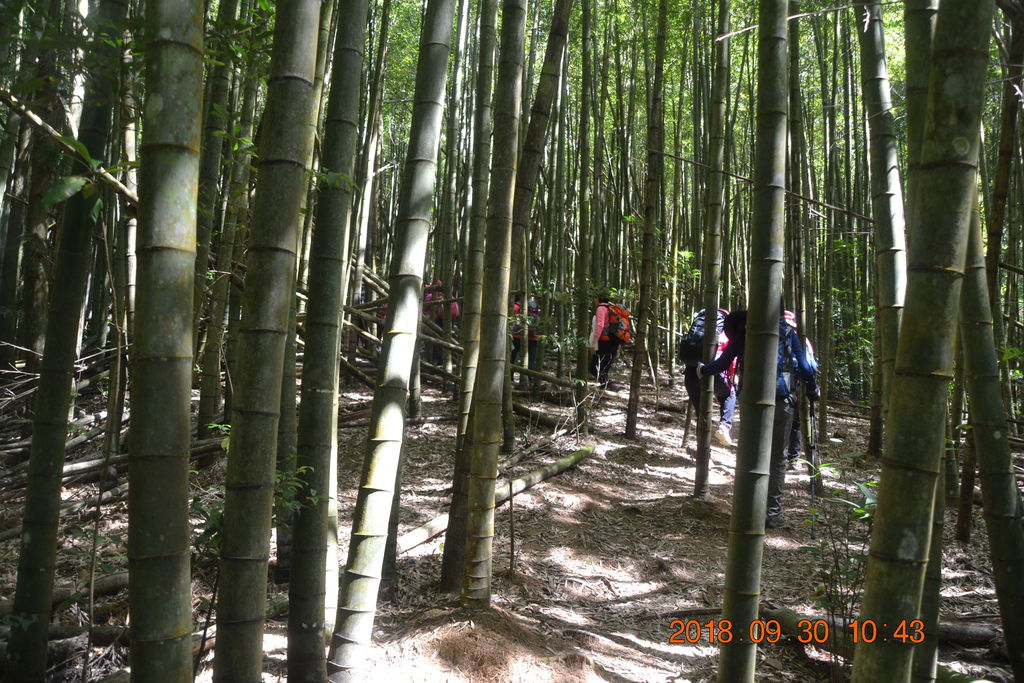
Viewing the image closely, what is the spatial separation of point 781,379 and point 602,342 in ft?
12.3

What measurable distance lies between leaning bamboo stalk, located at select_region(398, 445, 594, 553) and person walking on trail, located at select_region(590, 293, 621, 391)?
5.68 ft

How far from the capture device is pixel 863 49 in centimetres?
218

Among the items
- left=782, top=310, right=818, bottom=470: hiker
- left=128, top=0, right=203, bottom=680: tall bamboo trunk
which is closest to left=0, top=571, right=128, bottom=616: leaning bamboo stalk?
left=128, top=0, right=203, bottom=680: tall bamboo trunk

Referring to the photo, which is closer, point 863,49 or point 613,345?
point 863,49

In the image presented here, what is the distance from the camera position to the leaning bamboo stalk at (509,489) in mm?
3750

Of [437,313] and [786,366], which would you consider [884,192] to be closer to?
[786,366]

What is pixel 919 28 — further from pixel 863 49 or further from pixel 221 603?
pixel 221 603

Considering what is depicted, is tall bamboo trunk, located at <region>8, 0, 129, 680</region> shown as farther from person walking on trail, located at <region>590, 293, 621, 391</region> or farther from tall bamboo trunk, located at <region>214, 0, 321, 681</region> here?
person walking on trail, located at <region>590, 293, 621, 391</region>

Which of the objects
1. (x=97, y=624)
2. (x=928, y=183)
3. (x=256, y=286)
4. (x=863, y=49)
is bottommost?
(x=97, y=624)

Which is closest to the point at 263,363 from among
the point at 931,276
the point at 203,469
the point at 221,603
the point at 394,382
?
the point at 221,603

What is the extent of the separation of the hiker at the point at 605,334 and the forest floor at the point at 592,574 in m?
1.46

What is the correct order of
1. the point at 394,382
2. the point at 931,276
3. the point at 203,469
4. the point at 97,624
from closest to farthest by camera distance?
the point at 931,276 → the point at 394,382 → the point at 97,624 → the point at 203,469

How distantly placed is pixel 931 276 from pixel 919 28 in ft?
2.87

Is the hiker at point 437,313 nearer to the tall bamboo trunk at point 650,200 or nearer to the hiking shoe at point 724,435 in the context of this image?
the tall bamboo trunk at point 650,200
